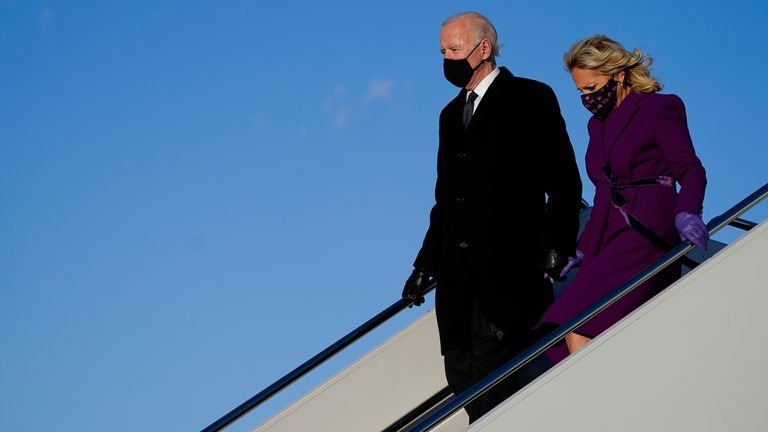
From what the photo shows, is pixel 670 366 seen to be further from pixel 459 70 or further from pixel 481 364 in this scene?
pixel 459 70

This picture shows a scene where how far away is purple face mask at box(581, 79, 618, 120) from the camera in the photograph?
3.94m

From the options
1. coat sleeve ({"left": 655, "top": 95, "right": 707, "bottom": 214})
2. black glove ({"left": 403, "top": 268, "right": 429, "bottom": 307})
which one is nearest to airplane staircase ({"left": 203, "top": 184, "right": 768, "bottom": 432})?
coat sleeve ({"left": 655, "top": 95, "right": 707, "bottom": 214})

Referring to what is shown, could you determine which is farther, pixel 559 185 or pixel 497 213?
pixel 497 213

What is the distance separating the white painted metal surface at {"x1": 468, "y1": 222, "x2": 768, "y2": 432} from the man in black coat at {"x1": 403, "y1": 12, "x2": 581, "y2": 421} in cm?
53

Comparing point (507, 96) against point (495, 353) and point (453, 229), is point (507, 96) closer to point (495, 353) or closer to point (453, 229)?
point (453, 229)

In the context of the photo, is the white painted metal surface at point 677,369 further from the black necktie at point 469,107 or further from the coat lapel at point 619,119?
the black necktie at point 469,107

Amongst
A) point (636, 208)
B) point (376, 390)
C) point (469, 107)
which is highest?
point (469, 107)

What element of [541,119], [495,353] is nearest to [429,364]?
[495,353]

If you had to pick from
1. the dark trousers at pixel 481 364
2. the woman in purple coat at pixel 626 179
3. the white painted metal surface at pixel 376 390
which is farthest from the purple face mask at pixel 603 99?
the white painted metal surface at pixel 376 390

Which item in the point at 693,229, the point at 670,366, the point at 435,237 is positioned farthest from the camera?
the point at 435,237

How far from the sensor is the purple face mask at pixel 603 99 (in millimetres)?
3941

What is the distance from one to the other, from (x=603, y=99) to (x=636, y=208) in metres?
0.43

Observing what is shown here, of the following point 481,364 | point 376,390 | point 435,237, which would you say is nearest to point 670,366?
point 481,364

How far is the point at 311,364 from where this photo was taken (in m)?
4.75
